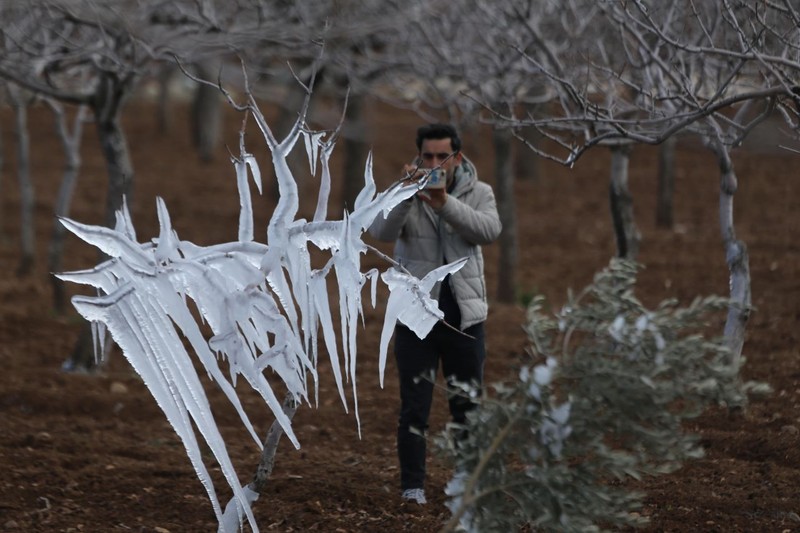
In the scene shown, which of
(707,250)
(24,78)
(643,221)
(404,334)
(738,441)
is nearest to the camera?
(404,334)

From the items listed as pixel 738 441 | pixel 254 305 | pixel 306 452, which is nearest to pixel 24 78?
pixel 306 452

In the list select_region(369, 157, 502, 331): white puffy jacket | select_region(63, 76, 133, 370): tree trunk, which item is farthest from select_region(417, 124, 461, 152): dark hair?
select_region(63, 76, 133, 370): tree trunk

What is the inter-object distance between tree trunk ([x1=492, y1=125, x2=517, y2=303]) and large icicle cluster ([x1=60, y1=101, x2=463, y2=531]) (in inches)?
265

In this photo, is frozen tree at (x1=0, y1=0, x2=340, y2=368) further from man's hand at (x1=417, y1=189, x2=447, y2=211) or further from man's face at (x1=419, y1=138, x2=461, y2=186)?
man's hand at (x1=417, y1=189, x2=447, y2=211)

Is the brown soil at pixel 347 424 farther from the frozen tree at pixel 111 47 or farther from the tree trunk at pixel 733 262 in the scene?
the frozen tree at pixel 111 47

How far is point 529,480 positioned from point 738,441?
11.2 feet

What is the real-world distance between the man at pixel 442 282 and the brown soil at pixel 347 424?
424 mm

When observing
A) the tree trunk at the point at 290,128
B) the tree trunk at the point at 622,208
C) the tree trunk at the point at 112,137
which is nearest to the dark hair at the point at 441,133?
the tree trunk at the point at 622,208

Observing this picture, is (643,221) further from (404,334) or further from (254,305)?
(254,305)

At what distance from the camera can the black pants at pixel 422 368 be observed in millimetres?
5469

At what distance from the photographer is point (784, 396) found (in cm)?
760

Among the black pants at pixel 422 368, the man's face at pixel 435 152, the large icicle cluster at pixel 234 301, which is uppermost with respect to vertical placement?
the man's face at pixel 435 152

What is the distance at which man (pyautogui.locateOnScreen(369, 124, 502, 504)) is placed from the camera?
541 centimetres

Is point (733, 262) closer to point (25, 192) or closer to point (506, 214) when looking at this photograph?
point (506, 214)
